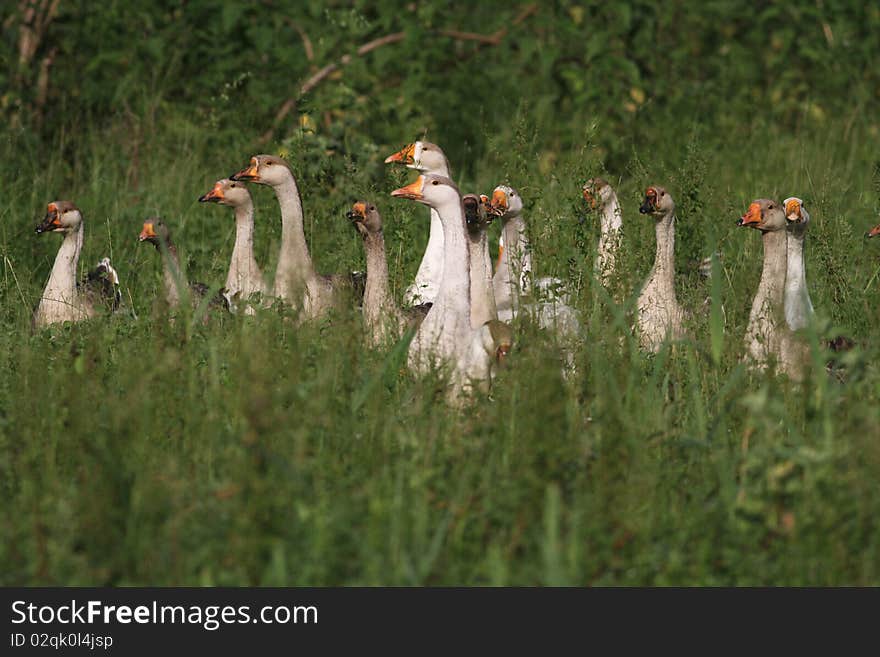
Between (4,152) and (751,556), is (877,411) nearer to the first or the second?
(751,556)

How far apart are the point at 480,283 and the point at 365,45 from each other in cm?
372

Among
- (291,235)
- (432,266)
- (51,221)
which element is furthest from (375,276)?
(51,221)

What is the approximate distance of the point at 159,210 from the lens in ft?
30.0

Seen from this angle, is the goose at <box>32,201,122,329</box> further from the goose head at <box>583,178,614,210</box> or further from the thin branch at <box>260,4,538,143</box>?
the goose head at <box>583,178,614,210</box>

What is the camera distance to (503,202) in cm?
769

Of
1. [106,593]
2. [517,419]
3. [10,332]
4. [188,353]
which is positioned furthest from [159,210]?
[106,593]

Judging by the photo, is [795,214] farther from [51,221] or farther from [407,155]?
[51,221]

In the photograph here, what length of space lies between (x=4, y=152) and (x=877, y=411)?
6.70m

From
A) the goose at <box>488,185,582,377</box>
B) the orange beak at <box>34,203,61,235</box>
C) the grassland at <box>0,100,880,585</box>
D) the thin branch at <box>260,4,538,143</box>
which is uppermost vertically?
the thin branch at <box>260,4,538,143</box>

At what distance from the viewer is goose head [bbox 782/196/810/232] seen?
7.08m

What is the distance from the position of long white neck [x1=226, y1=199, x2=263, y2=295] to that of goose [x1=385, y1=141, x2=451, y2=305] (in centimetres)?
92

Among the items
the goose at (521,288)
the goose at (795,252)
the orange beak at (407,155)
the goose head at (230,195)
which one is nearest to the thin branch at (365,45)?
the orange beak at (407,155)

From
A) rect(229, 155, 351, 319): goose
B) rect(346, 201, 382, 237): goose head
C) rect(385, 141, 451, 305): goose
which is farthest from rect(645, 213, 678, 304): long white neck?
rect(229, 155, 351, 319): goose

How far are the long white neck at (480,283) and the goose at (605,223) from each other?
0.61 metres
